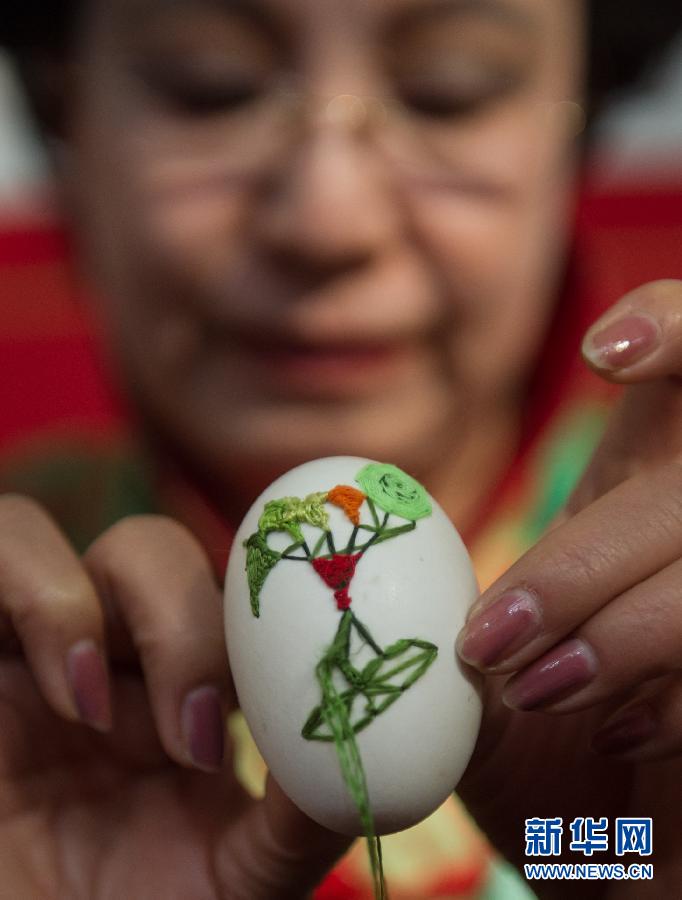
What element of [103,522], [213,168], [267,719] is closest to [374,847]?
[267,719]

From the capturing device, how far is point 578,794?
0.62m

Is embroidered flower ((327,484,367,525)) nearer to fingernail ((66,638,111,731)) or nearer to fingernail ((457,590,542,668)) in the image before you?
fingernail ((457,590,542,668))

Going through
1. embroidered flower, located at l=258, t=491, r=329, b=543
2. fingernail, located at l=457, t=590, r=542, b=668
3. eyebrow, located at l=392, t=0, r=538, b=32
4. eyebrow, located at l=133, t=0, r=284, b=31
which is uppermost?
eyebrow, located at l=133, t=0, r=284, b=31

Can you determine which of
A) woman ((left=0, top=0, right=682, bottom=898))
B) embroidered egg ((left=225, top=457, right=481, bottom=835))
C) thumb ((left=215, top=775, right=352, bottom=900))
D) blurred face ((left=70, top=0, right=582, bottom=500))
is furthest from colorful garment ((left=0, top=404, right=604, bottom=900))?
embroidered egg ((left=225, top=457, right=481, bottom=835))

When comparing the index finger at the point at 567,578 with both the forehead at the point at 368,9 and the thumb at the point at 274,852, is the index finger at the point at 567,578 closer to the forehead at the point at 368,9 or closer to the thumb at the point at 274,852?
the thumb at the point at 274,852

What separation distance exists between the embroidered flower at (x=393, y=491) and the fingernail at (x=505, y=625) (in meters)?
0.08

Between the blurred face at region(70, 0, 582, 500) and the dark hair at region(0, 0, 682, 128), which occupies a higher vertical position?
the dark hair at region(0, 0, 682, 128)

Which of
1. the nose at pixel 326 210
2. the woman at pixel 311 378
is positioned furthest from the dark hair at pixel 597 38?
the nose at pixel 326 210

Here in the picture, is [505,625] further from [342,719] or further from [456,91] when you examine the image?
[456,91]

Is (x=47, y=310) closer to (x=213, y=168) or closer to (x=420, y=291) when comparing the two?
(x=213, y=168)

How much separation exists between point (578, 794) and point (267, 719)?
28 cm

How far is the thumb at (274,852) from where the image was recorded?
1.78ft

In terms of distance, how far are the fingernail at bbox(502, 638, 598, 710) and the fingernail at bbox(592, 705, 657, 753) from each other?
2.9 inches

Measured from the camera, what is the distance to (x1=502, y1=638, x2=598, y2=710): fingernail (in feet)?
1.59
